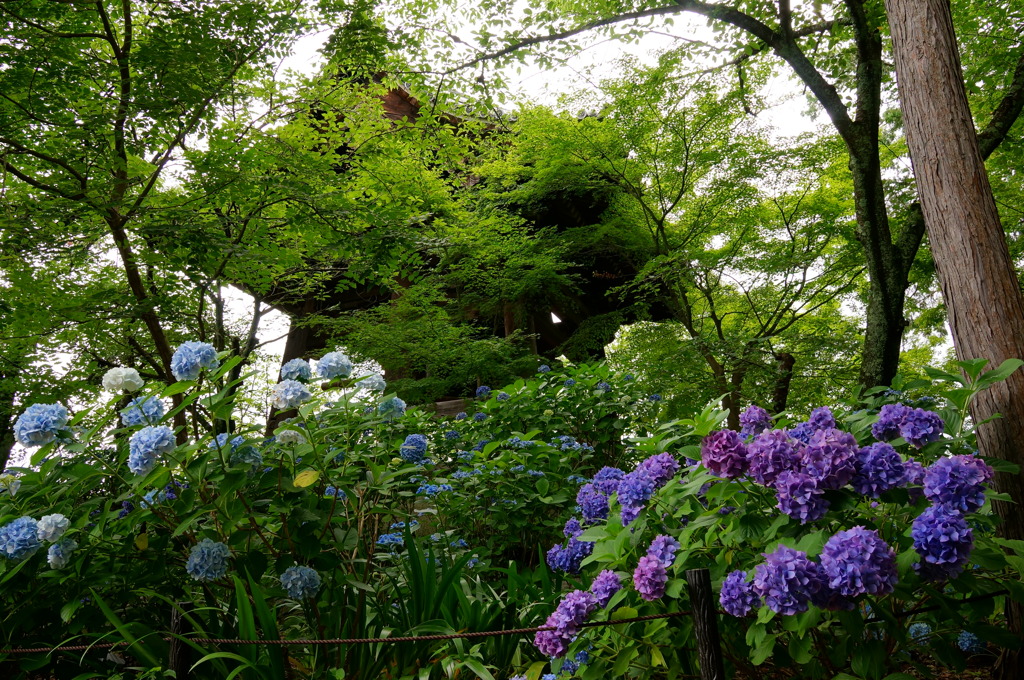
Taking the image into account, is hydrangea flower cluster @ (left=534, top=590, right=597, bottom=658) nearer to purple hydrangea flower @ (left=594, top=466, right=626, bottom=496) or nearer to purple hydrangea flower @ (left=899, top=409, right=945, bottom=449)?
purple hydrangea flower @ (left=594, top=466, right=626, bottom=496)

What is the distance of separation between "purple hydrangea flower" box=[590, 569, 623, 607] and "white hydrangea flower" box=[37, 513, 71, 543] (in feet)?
5.12

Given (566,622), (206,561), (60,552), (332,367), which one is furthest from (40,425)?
(566,622)

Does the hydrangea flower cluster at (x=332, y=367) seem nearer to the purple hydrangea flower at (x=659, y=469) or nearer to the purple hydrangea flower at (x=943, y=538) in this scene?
the purple hydrangea flower at (x=659, y=469)

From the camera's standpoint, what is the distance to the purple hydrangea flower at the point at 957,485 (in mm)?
1457

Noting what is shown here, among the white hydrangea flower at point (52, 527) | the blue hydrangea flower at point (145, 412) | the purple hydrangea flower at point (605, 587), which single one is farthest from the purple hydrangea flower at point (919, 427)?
the white hydrangea flower at point (52, 527)

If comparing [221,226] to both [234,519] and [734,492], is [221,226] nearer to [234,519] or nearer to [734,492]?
[234,519]

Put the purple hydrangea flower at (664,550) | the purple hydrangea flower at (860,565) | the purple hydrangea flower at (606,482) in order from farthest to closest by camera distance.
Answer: the purple hydrangea flower at (606,482)
the purple hydrangea flower at (664,550)
the purple hydrangea flower at (860,565)

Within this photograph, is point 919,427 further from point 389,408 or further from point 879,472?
point 389,408

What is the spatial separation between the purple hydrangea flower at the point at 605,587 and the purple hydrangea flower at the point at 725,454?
41 cm

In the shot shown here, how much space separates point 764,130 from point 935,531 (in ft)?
27.3

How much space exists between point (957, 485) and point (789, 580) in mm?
422

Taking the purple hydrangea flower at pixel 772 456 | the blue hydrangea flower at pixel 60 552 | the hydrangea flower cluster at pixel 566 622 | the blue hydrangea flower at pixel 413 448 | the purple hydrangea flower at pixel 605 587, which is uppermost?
the blue hydrangea flower at pixel 413 448

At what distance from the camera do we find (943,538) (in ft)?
4.56

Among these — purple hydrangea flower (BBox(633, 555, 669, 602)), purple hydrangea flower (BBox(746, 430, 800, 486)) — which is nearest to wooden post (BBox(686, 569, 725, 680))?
purple hydrangea flower (BBox(633, 555, 669, 602))
